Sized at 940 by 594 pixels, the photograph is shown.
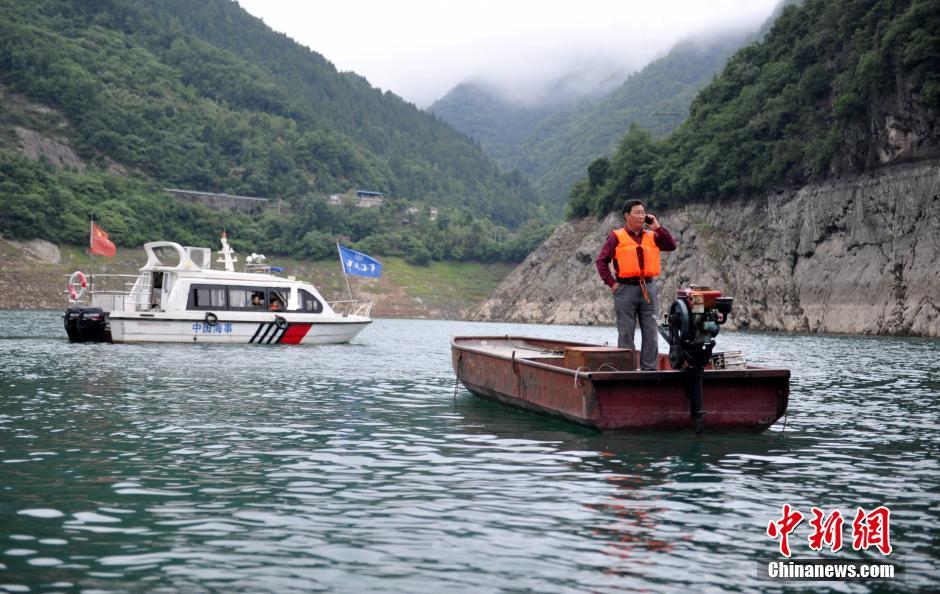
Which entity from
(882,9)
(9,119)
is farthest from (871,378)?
(9,119)

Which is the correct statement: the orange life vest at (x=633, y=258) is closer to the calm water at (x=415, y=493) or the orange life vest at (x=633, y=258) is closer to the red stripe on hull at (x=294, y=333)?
the calm water at (x=415, y=493)

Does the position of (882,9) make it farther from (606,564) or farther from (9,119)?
(9,119)

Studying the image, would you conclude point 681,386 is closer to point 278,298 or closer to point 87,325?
point 278,298

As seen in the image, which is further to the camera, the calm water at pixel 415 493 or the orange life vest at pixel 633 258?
the orange life vest at pixel 633 258

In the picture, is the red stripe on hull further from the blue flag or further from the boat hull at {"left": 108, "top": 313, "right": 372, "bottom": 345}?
the blue flag

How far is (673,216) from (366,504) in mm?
94891

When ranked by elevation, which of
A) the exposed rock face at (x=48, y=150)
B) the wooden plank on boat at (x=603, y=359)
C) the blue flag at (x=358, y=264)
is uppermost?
the exposed rock face at (x=48, y=150)

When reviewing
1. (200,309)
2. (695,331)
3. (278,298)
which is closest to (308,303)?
(278,298)

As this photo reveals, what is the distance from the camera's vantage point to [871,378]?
26.8 m

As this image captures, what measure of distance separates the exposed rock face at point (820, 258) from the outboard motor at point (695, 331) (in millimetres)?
53066

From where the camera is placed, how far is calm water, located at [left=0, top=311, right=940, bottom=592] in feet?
24.2

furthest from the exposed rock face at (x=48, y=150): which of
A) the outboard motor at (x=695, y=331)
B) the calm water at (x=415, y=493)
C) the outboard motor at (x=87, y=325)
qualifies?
the outboard motor at (x=695, y=331)

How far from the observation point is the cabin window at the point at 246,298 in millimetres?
41875

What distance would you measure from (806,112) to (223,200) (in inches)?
5247
